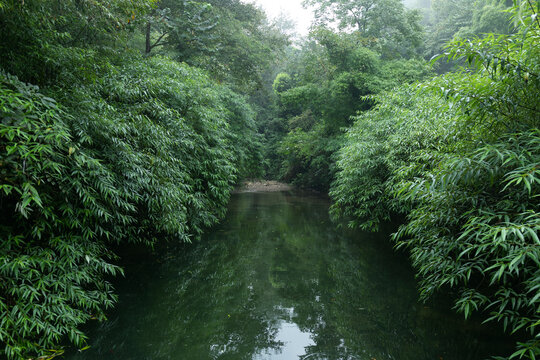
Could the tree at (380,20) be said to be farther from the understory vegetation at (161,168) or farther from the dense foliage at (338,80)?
the understory vegetation at (161,168)

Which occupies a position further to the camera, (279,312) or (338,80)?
(338,80)

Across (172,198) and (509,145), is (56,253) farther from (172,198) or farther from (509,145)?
(509,145)

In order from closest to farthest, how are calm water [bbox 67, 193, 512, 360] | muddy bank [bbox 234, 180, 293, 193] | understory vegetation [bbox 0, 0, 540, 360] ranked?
understory vegetation [bbox 0, 0, 540, 360]
calm water [bbox 67, 193, 512, 360]
muddy bank [bbox 234, 180, 293, 193]

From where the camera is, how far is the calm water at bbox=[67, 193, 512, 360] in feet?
11.0

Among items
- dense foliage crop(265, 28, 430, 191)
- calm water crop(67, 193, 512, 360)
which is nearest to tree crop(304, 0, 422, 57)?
dense foliage crop(265, 28, 430, 191)

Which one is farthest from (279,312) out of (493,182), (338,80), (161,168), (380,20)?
(380,20)

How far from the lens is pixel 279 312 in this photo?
4.33 metres

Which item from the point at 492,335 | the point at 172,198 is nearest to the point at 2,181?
the point at 172,198

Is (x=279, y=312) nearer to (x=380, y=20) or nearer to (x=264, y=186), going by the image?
(x=380, y=20)

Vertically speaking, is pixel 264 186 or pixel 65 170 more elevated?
pixel 65 170

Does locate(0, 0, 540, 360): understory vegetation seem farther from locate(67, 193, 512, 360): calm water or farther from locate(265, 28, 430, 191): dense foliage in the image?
locate(265, 28, 430, 191): dense foliage

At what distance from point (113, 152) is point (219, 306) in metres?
2.46

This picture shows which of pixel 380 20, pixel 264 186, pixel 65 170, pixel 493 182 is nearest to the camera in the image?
pixel 493 182

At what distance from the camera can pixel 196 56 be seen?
10391mm
